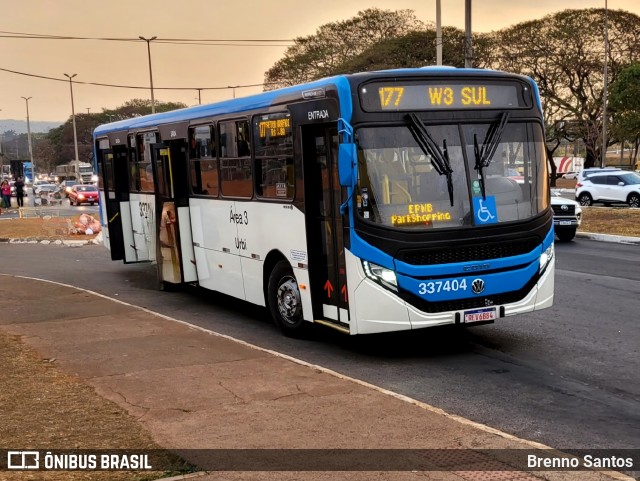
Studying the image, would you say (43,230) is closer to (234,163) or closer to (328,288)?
(234,163)

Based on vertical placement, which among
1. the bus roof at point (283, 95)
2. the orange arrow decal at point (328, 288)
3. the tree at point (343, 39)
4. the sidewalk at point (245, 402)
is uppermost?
the tree at point (343, 39)

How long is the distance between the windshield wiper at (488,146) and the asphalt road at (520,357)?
1.97m

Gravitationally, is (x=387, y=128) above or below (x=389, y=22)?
below

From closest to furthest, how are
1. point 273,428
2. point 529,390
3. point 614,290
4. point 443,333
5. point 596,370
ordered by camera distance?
point 273,428 → point 529,390 → point 596,370 → point 443,333 → point 614,290

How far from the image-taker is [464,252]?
827cm

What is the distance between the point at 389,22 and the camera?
208 feet

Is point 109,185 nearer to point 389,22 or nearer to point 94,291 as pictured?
point 94,291

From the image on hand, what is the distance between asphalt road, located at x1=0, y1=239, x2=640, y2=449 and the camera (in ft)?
21.2

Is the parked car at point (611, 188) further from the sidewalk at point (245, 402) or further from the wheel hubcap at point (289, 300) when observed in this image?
the sidewalk at point (245, 402)

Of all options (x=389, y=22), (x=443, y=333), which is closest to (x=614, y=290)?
(x=443, y=333)

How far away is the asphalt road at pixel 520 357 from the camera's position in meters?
6.46

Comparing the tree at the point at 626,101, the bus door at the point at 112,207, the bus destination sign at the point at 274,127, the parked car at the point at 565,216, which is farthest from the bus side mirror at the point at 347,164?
the tree at the point at 626,101

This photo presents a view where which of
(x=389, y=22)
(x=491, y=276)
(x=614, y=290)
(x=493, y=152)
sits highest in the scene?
(x=389, y=22)

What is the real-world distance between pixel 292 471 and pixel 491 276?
4095mm
